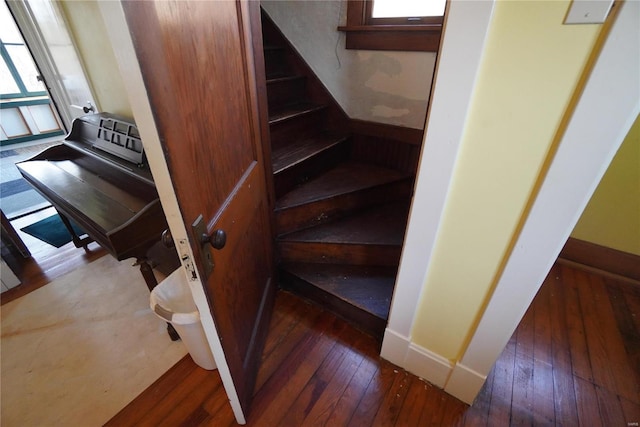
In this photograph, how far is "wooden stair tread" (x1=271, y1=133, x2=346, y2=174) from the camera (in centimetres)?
177

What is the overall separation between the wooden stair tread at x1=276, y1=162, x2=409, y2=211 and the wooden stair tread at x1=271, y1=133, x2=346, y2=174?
189 mm

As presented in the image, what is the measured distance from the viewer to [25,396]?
4.25 feet

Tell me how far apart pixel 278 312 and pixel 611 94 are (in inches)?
63.8

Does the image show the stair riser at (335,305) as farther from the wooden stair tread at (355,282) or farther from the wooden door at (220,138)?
the wooden door at (220,138)

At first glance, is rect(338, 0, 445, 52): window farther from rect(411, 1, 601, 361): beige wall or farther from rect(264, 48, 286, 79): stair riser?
rect(411, 1, 601, 361): beige wall

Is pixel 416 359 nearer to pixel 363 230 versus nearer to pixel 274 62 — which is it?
pixel 363 230

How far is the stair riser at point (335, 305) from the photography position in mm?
1475

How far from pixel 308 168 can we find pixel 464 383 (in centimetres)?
146

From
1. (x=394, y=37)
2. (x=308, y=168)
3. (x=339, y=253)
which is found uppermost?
(x=394, y=37)

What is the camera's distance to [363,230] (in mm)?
1758

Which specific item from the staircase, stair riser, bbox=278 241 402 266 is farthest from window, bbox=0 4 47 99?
stair riser, bbox=278 241 402 266

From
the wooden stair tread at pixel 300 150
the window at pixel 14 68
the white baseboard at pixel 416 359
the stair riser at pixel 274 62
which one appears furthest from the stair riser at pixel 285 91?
the window at pixel 14 68

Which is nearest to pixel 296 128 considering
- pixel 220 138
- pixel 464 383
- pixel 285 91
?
pixel 285 91

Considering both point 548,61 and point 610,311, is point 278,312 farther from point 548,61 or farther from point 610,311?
point 610,311
